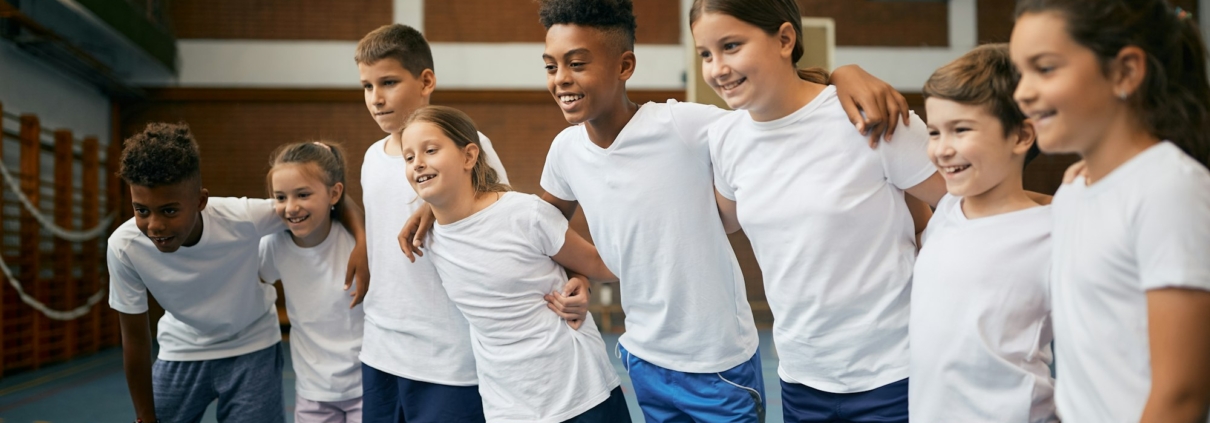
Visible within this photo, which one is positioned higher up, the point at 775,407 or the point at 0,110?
the point at 0,110

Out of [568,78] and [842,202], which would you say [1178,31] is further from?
[568,78]

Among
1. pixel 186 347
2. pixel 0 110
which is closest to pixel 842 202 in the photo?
pixel 186 347

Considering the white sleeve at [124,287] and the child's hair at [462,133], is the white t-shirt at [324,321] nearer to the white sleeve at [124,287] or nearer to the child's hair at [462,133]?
the white sleeve at [124,287]

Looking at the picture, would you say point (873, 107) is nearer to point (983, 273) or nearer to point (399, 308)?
point (983, 273)

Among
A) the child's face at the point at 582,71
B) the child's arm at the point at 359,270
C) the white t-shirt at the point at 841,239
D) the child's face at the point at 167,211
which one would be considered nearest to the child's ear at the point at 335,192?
the child's arm at the point at 359,270

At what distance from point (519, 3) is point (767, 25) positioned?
25.6ft

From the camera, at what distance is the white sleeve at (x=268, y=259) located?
2.91 meters

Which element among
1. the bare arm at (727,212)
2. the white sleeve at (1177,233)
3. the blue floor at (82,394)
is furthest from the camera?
the blue floor at (82,394)

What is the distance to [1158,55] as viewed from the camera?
1154mm

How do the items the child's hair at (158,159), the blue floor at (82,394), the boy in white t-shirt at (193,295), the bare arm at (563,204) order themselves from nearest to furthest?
the bare arm at (563,204) < the child's hair at (158,159) < the boy in white t-shirt at (193,295) < the blue floor at (82,394)

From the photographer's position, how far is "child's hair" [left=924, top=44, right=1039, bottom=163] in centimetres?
145

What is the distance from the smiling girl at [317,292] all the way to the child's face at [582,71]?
1085 mm

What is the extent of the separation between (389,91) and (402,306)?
711mm

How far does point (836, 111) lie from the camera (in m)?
1.68
